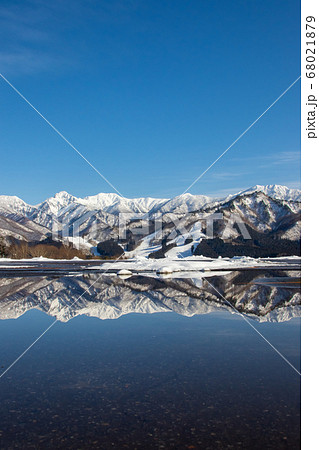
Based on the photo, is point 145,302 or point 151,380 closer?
point 151,380

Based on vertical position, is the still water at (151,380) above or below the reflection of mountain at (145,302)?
above

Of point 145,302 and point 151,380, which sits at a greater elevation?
point 151,380

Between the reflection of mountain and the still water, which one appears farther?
the reflection of mountain

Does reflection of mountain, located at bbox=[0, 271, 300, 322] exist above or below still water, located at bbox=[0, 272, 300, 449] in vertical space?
below

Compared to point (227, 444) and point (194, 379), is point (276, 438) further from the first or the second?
point (194, 379)

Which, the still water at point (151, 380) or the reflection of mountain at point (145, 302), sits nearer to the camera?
the still water at point (151, 380)
